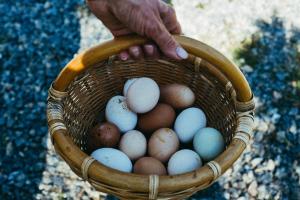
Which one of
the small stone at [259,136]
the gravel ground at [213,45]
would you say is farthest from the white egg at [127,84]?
the small stone at [259,136]

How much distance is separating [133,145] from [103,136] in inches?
4.4

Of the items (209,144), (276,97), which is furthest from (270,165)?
(209,144)

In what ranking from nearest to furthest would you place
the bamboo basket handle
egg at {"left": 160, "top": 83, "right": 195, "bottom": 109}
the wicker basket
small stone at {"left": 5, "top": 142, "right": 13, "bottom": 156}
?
the wicker basket < the bamboo basket handle < egg at {"left": 160, "top": 83, "right": 195, "bottom": 109} < small stone at {"left": 5, "top": 142, "right": 13, "bottom": 156}

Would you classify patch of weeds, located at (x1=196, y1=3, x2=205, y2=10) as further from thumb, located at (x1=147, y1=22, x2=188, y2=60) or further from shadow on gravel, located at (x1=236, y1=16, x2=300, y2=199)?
thumb, located at (x1=147, y1=22, x2=188, y2=60)

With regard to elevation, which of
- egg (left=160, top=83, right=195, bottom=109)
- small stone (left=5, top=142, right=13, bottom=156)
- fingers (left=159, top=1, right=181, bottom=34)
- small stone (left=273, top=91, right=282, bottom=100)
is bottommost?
small stone (left=5, top=142, right=13, bottom=156)

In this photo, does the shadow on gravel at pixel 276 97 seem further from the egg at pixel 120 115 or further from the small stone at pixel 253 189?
the egg at pixel 120 115

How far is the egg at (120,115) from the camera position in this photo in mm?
1761

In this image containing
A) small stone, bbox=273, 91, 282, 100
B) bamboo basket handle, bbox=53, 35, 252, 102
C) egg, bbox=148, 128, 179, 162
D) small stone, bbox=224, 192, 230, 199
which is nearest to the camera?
bamboo basket handle, bbox=53, 35, 252, 102

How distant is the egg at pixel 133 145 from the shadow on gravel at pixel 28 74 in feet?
2.10

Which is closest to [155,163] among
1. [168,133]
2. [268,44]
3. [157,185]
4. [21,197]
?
[168,133]

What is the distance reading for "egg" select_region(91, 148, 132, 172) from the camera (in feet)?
5.10

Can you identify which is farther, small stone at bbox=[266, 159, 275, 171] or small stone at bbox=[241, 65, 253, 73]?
small stone at bbox=[241, 65, 253, 73]

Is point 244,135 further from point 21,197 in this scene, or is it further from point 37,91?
point 37,91

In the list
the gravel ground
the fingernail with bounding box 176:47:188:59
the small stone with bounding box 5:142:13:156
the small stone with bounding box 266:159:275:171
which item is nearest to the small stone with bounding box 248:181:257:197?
the gravel ground
